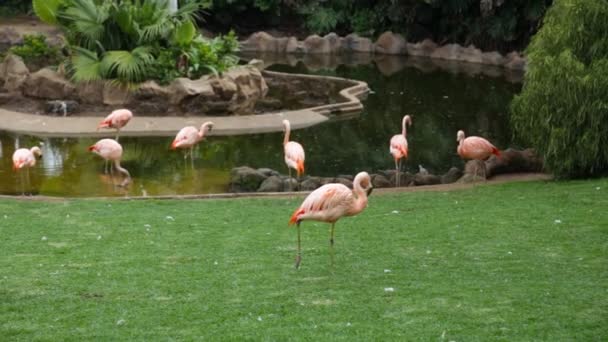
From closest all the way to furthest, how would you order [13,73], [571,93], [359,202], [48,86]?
[359,202]
[571,93]
[48,86]
[13,73]

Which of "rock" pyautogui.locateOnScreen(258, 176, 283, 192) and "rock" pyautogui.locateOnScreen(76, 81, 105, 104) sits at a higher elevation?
"rock" pyautogui.locateOnScreen(76, 81, 105, 104)

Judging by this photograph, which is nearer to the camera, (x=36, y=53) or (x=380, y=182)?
(x=380, y=182)

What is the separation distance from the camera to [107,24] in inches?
738

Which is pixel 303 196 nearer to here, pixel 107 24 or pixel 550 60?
pixel 550 60

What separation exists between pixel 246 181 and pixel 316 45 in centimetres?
1796

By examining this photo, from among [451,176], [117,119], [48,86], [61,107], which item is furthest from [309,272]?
[48,86]

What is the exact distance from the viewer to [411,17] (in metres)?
29.5

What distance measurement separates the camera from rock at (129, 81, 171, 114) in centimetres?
1778

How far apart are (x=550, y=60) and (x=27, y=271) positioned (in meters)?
6.72

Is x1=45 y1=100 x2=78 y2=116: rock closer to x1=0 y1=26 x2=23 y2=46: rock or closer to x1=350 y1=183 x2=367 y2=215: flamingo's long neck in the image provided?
x1=350 y1=183 x2=367 y2=215: flamingo's long neck

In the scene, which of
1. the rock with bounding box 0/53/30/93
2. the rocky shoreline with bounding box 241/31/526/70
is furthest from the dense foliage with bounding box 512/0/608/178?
the rocky shoreline with bounding box 241/31/526/70

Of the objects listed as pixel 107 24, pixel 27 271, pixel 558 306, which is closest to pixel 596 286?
pixel 558 306

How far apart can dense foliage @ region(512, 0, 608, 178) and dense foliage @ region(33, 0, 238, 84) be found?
8.29m

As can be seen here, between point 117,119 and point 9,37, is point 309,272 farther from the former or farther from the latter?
point 9,37
